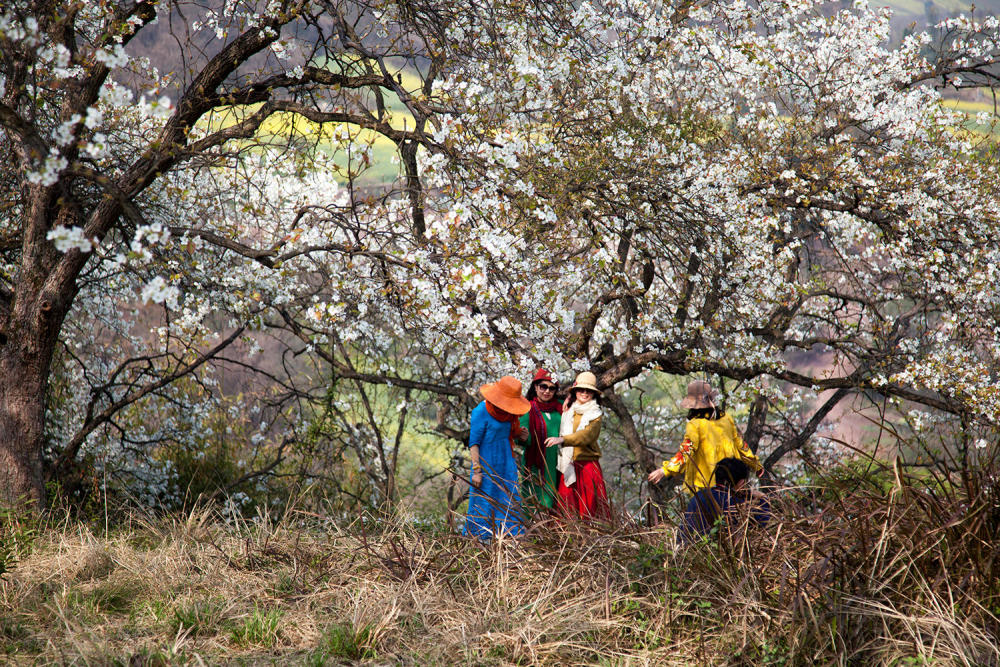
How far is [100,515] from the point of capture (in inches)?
291

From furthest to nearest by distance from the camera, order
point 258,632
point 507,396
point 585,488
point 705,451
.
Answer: point 585,488 → point 507,396 → point 705,451 → point 258,632

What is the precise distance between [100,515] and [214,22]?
460 centimetres

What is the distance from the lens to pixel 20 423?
666 cm

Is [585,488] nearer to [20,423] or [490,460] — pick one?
[490,460]

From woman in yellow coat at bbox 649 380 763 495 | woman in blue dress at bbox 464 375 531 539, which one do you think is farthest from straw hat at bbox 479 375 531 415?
woman in yellow coat at bbox 649 380 763 495

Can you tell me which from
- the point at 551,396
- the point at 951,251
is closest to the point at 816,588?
the point at 551,396

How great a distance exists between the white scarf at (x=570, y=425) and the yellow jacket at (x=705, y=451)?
34.0 inches

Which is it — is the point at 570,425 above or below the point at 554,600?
above

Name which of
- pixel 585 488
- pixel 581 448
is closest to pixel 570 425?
pixel 581 448

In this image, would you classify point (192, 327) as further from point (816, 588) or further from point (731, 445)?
point (816, 588)

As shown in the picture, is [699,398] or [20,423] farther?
[20,423]

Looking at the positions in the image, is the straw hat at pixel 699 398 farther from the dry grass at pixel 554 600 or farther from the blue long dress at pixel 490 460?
the blue long dress at pixel 490 460

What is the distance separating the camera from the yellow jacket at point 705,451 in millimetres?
5180

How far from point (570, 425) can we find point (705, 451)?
1128 millimetres
